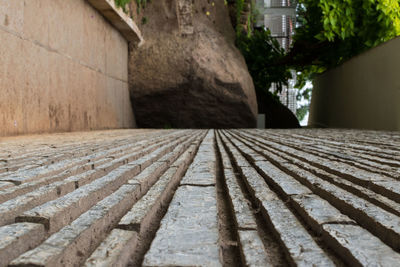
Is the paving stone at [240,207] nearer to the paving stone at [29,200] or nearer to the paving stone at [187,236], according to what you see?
the paving stone at [187,236]

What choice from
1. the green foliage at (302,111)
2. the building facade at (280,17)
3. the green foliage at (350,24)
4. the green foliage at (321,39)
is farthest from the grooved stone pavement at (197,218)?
the green foliage at (302,111)

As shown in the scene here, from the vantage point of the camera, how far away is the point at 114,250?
2.20 feet

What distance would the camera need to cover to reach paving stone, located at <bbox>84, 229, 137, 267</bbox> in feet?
2.05

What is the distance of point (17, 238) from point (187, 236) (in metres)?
0.34

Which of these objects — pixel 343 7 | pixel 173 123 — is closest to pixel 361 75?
pixel 343 7

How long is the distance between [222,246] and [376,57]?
7089mm

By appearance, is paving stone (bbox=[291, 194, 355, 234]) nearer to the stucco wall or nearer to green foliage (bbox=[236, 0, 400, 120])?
the stucco wall

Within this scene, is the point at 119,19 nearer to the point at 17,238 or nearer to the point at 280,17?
the point at 17,238

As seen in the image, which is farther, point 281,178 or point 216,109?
point 216,109

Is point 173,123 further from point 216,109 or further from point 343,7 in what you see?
point 343,7

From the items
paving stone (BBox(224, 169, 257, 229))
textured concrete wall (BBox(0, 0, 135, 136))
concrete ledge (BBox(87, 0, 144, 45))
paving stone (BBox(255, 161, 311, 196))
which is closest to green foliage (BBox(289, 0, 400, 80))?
concrete ledge (BBox(87, 0, 144, 45))

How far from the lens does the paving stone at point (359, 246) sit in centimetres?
63

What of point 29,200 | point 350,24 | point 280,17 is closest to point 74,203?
point 29,200

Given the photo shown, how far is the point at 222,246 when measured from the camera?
752 mm
